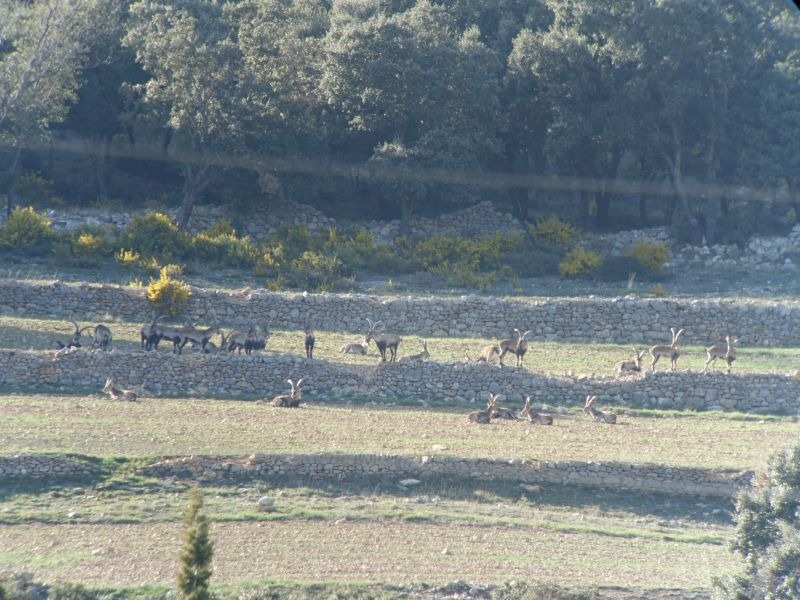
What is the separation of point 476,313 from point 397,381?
24.0ft

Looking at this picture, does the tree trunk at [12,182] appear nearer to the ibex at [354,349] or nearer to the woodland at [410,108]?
the woodland at [410,108]

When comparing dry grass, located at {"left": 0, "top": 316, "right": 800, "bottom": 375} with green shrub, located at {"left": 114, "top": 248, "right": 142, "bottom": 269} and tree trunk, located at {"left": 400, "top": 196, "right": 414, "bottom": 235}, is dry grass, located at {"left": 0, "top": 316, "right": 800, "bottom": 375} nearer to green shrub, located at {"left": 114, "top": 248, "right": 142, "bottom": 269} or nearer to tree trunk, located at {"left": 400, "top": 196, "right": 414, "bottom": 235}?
green shrub, located at {"left": 114, "top": 248, "right": 142, "bottom": 269}

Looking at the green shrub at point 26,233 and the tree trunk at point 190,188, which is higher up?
the tree trunk at point 190,188

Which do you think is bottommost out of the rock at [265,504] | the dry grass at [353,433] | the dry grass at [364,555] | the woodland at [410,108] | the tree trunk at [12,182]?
the dry grass at [364,555]

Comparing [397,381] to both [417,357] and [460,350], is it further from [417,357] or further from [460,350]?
[460,350]

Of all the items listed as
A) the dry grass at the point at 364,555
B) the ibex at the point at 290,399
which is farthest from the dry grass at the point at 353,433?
the dry grass at the point at 364,555

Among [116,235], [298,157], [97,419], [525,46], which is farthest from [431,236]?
[97,419]

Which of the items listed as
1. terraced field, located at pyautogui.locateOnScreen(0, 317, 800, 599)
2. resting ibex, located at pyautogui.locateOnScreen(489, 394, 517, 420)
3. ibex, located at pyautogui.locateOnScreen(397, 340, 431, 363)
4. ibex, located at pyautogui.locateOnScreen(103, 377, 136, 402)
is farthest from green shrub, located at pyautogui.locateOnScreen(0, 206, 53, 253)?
resting ibex, located at pyautogui.locateOnScreen(489, 394, 517, 420)

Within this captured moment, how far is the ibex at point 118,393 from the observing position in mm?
26078

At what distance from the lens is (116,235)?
4228 centimetres

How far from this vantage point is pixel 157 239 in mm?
41125

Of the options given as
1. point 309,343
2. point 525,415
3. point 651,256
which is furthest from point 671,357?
point 651,256

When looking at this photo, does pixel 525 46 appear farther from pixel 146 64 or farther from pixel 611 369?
pixel 611 369

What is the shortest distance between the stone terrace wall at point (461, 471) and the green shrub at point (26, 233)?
21.7 m
